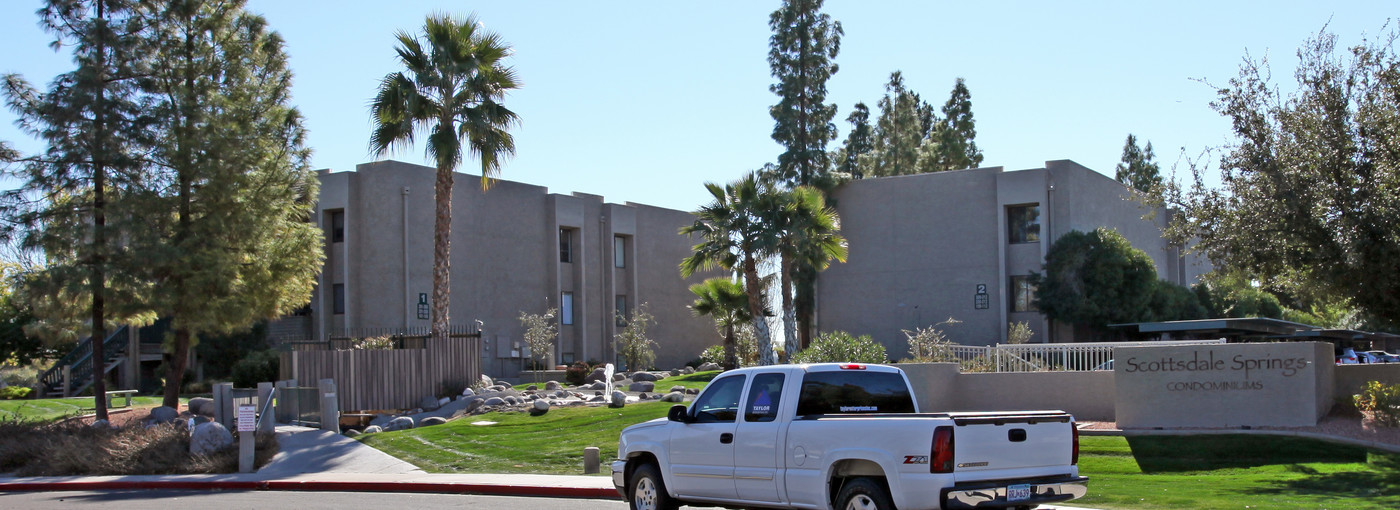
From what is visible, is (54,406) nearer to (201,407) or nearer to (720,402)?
(201,407)

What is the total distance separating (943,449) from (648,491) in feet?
12.4

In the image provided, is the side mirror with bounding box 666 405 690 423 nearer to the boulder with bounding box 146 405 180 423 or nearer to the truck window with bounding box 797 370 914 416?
the truck window with bounding box 797 370 914 416

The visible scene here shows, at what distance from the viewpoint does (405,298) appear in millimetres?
38406

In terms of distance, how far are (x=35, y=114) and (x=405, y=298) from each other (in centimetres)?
1594

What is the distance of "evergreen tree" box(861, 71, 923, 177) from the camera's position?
59.6 meters

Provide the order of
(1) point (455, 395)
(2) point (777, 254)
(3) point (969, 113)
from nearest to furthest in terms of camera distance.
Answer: (1) point (455, 395) < (2) point (777, 254) < (3) point (969, 113)

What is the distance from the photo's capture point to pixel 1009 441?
357 inches

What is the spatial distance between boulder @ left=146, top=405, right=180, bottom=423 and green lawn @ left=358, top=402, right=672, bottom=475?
17.7ft

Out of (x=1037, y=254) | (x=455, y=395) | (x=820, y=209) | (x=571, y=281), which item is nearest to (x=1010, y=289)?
(x=1037, y=254)

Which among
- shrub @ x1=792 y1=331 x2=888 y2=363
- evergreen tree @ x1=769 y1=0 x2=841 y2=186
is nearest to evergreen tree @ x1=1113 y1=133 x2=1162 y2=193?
evergreen tree @ x1=769 y1=0 x2=841 y2=186

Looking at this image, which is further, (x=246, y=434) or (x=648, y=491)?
(x=246, y=434)

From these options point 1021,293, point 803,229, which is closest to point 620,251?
point 803,229

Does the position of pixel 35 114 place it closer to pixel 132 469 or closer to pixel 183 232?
pixel 183 232

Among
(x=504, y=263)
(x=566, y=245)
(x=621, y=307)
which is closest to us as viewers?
(x=504, y=263)
